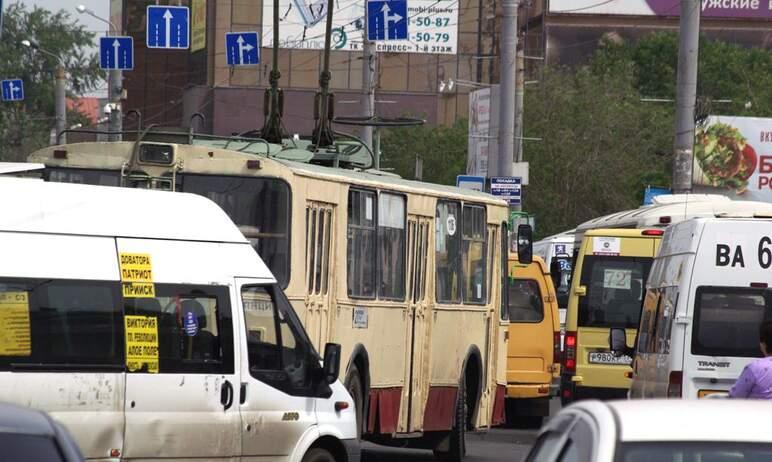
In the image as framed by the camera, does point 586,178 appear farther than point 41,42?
No

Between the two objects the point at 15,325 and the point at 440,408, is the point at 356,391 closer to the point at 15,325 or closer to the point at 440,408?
the point at 440,408

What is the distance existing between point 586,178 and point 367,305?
41501 millimetres

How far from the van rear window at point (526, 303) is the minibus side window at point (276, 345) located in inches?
456

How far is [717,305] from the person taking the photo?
485 inches

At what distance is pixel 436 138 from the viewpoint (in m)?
74.0

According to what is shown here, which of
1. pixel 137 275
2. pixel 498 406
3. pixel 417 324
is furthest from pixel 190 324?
pixel 498 406

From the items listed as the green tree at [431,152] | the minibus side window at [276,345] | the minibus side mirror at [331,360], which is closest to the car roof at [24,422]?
the minibus side window at [276,345]

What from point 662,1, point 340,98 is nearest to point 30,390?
point 340,98

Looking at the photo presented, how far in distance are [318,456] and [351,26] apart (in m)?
79.2

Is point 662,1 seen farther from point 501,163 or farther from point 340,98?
point 501,163

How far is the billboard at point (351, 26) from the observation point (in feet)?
294

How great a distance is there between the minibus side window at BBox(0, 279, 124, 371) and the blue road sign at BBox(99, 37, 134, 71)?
28925 mm

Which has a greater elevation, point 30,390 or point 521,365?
point 30,390

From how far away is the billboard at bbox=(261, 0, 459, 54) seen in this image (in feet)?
294
